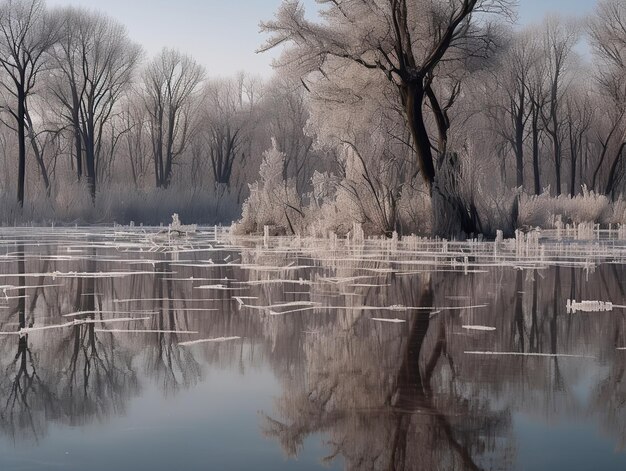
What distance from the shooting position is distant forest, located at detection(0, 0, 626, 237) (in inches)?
685

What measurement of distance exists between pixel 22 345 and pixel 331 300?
256 centimetres

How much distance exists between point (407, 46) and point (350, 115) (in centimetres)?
200

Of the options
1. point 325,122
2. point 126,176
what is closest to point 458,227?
point 325,122

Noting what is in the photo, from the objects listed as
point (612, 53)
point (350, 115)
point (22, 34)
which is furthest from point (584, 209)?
point (22, 34)

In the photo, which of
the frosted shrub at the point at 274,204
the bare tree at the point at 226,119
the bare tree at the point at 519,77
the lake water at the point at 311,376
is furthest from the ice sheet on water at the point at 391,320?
the bare tree at the point at 226,119

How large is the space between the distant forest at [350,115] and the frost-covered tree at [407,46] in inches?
1.5

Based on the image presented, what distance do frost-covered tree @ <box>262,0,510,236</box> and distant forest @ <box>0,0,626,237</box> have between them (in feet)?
0.12

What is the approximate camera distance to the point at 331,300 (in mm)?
6430

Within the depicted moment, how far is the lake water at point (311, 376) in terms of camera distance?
2582mm

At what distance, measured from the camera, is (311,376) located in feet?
11.9

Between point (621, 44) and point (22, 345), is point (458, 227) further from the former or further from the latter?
point (621, 44)

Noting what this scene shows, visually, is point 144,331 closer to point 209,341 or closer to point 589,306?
point 209,341

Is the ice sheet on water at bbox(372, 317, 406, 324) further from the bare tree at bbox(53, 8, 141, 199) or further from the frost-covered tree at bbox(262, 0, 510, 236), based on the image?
the bare tree at bbox(53, 8, 141, 199)

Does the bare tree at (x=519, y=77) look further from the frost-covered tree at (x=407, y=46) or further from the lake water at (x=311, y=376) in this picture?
the lake water at (x=311, y=376)
